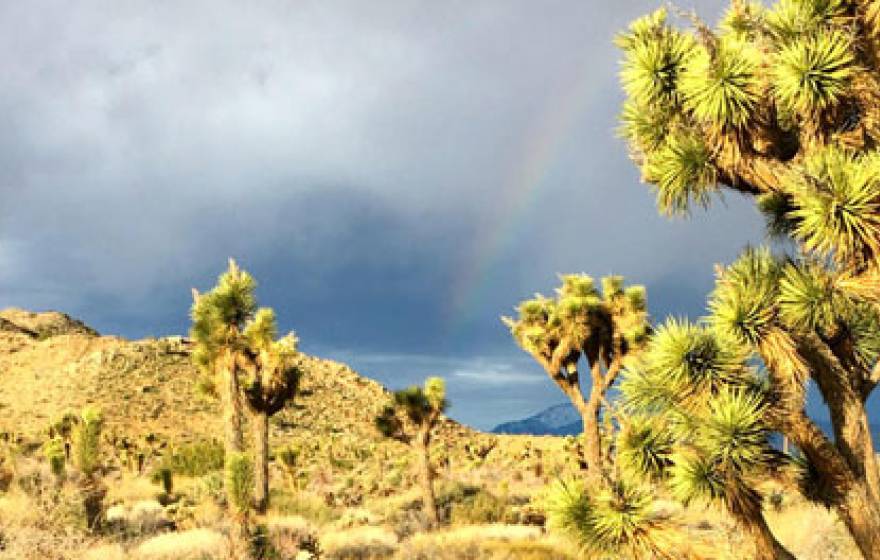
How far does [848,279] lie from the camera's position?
588cm

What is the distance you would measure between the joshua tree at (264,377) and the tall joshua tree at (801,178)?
40.8 feet

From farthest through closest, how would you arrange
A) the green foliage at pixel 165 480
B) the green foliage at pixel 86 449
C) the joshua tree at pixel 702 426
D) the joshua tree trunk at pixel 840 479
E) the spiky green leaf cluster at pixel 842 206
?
the green foliage at pixel 165 480 → the green foliage at pixel 86 449 → the joshua tree trunk at pixel 840 479 → the joshua tree at pixel 702 426 → the spiky green leaf cluster at pixel 842 206

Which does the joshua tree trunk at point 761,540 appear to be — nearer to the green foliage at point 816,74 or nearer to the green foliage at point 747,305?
the green foliage at point 747,305

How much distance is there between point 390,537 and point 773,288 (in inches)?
470

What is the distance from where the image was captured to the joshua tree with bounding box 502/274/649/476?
1828 cm

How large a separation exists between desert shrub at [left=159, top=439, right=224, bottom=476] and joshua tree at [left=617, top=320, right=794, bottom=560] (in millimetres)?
27254

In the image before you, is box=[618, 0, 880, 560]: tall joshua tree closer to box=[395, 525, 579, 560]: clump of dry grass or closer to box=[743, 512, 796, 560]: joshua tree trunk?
box=[743, 512, 796, 560]: joshua tree trunk

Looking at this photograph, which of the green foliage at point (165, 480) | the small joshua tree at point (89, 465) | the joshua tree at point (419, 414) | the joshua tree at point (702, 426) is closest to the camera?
the joshua tree at point (702, 426)

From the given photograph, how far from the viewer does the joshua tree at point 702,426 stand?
19.1 feet

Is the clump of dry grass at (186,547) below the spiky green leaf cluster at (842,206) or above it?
below

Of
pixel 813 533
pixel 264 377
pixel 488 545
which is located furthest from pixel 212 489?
pixel 813 533

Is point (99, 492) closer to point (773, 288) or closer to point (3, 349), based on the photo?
point (773, 288)

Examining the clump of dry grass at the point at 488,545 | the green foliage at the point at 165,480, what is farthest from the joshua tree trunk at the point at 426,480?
the green foliage at the point at 165,480

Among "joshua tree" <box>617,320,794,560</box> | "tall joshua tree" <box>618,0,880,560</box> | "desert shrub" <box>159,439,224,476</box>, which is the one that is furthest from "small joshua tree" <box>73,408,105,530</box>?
"desert shrub" <box>159,439,224,476</box>
